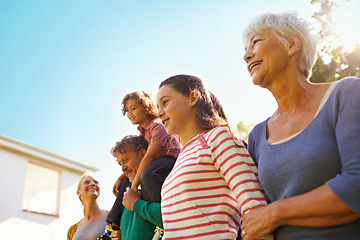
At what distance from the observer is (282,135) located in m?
1.66

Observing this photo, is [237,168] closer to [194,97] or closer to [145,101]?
[194,97]

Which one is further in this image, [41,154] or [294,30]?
Result: [41,154]

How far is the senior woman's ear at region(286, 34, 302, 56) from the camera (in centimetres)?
178

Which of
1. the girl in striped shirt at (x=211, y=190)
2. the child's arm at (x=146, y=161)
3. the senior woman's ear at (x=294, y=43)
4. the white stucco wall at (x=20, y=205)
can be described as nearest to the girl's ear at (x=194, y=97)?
the girl in striped shirt at (x=211, y=190)

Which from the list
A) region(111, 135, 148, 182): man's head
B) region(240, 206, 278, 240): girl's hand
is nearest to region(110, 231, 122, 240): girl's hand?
region(111, 135, 148, 182): man's head

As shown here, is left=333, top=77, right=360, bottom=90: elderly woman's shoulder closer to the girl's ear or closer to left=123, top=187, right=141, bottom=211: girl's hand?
the girl's ear

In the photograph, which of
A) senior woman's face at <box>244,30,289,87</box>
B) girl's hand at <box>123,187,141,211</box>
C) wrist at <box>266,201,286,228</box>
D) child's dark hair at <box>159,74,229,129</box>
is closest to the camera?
wrist at <box>266,201,286,228</box>

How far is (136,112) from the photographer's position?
371 cm

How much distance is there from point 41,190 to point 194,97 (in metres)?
10.5

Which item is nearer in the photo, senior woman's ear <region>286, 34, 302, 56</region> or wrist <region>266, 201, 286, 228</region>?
wrist <region>266, 201, 286, 228</region>

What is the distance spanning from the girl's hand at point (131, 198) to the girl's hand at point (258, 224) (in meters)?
1.52

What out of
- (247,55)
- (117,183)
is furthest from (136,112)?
(247,55)

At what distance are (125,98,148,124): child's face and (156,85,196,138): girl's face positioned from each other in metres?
1.27

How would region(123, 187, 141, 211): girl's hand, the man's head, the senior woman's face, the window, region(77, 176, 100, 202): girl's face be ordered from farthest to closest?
1. the window
2. region(77, 176, 100, 202): girl's face
3. the man's head
4. region(123, 187, 141, 211): girl's hand
5. the senior woman's face
